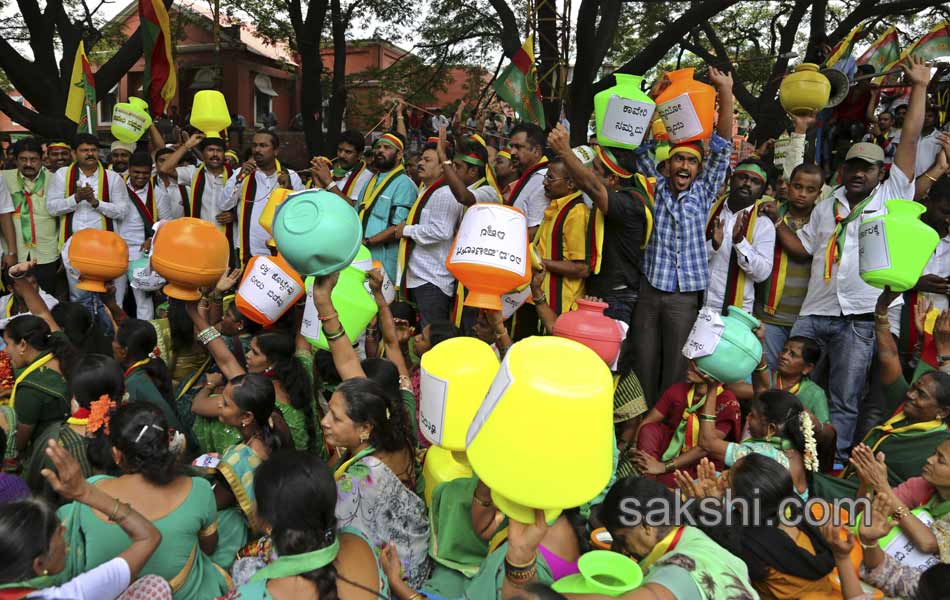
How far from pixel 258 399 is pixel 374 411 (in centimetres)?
66

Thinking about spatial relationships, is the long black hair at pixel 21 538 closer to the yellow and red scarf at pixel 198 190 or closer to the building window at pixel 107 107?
the yellow and red scarf at pixel 198 190

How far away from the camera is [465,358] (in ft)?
7.22

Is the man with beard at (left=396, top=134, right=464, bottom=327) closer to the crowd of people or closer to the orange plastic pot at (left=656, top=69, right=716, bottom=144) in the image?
the crowd of people

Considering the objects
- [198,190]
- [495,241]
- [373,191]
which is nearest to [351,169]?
[373,191]

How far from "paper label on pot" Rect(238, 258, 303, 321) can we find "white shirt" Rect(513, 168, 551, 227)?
1859 millimetres

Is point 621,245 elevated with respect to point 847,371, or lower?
elevated

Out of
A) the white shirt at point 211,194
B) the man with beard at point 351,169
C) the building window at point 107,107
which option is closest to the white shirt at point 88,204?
the white shirt at point 211,194

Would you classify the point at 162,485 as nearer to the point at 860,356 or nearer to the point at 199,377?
the point at 199,377

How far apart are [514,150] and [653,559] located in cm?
337

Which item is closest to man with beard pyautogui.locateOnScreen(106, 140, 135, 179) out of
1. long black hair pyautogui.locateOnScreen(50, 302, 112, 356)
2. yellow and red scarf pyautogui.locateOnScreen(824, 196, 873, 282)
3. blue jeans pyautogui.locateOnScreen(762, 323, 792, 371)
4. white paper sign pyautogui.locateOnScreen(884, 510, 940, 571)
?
long black hair pyautogui.locateOnScreen(50, 302, 112, 356)

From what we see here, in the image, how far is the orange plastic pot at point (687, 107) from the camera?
379 cm

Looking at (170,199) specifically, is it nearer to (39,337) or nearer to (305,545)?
(39,337)

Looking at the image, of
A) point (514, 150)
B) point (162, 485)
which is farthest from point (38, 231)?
point (162, 485)

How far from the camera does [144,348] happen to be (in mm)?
3549
